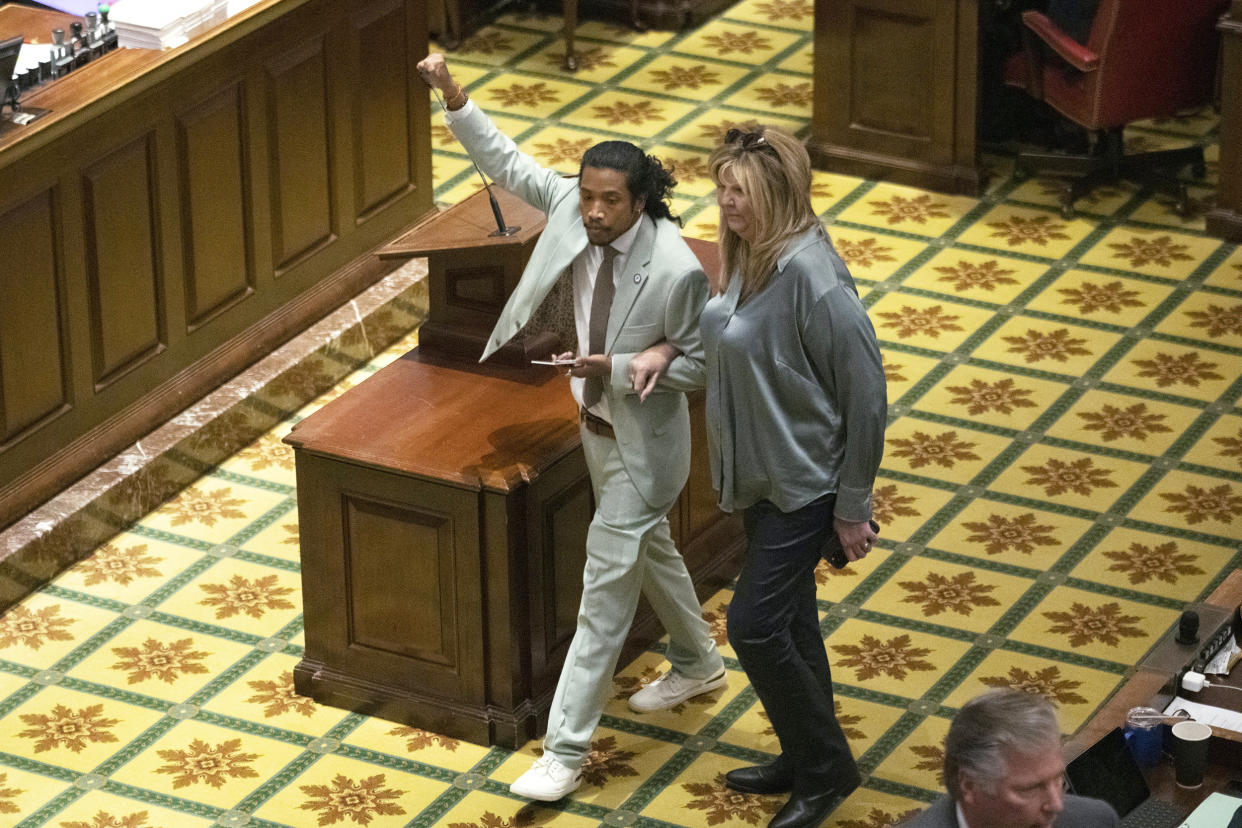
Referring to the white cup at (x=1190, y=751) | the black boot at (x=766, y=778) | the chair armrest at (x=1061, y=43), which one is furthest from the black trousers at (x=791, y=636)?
the chair armrest at (x=1061, y=43)

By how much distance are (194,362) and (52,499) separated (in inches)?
32.6

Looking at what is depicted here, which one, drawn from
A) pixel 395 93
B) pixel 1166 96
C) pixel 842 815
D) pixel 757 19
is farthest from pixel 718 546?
pixel 757 19

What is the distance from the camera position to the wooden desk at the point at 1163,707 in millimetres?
4965

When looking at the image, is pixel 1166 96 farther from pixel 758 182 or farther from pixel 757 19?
pixel 758 182

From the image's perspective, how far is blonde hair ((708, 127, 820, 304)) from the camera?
17.4 ft

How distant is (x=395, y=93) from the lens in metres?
8.73

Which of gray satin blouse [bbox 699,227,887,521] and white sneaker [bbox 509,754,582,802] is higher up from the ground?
gray satin blouse [bbox 699,227,887,521]

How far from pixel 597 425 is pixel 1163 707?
1.55m

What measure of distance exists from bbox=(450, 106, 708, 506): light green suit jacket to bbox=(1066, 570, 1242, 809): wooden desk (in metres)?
1.23

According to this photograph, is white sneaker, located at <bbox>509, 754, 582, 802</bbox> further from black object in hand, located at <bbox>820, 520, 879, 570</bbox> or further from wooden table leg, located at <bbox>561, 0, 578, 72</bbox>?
wooden table leg, located at <bbox>561, 0, 578, 72</bbox>

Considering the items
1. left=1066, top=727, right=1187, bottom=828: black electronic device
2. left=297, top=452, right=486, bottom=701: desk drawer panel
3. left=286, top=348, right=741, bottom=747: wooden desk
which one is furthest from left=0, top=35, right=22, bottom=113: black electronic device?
left=1066, top=727, right=1187, bottom=828: black electronic device

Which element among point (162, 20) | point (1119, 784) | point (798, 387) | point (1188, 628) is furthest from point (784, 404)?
point (162, 20)

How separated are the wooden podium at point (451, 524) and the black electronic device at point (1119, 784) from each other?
1743mm

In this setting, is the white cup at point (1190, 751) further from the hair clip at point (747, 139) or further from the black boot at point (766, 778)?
the hair clip at point (747, 139)
